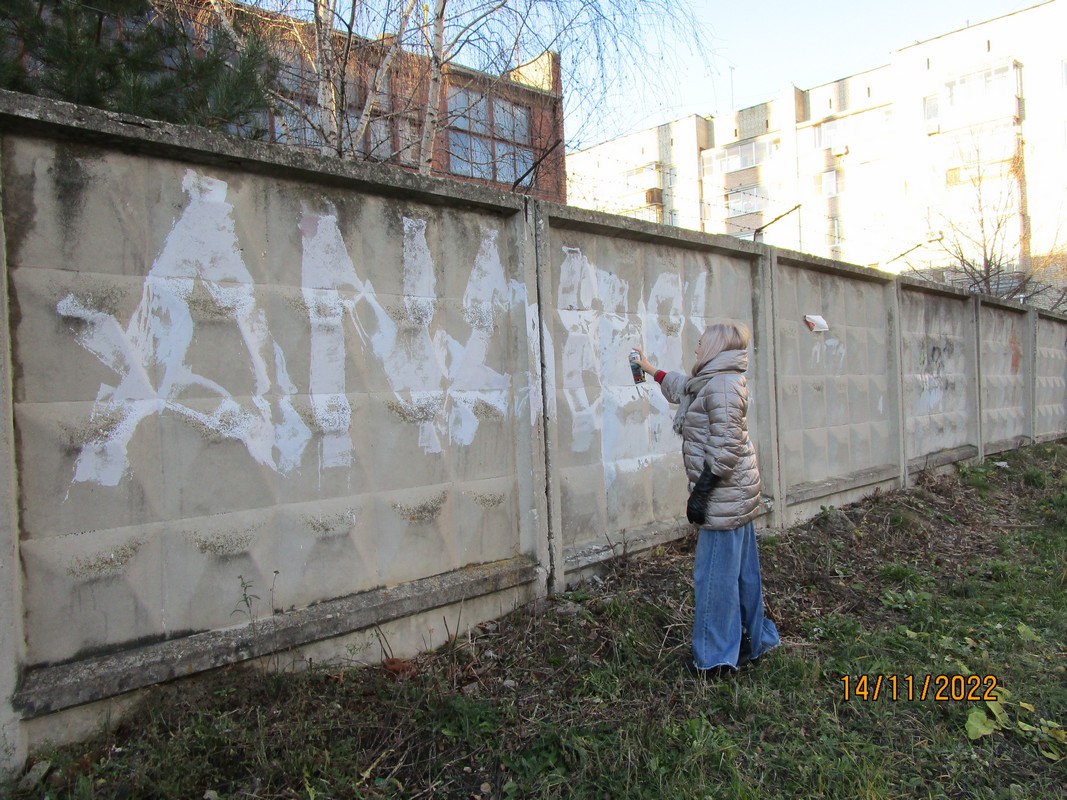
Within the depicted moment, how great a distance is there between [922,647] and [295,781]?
3061 mm

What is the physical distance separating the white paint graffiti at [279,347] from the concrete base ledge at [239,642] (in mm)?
606

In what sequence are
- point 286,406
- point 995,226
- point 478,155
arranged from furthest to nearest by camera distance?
point 995,226 → point 478,155 → point 286,406

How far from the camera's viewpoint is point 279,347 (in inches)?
114

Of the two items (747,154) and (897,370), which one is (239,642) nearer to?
(897,370)

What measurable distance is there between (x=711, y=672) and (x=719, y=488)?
0.85 m

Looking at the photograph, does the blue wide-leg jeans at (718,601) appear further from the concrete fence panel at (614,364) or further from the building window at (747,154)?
the building window at (747,154)

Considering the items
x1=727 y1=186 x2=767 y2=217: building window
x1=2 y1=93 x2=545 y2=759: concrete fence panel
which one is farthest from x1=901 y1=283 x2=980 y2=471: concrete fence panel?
x1=727 y1=186 x2=767 y2=217: building window

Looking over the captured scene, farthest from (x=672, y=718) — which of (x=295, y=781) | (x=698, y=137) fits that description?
(x=698, y=137)

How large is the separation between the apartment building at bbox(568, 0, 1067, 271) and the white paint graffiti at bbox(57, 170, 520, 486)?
18188mm

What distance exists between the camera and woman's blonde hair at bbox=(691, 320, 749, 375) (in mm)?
3273
